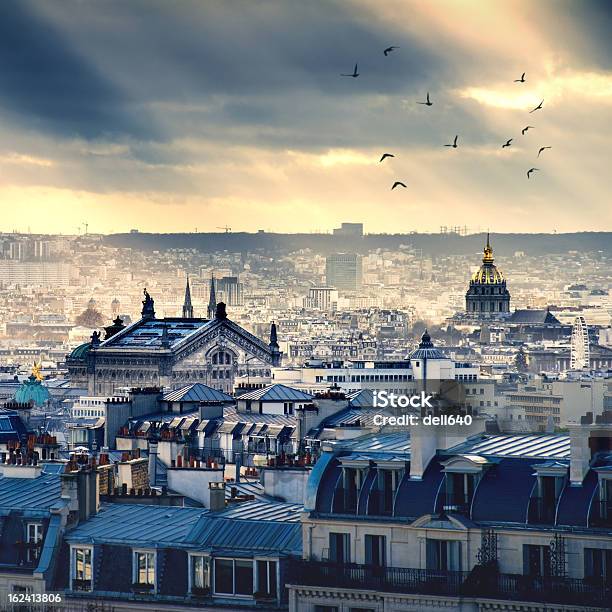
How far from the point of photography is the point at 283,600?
45.4m

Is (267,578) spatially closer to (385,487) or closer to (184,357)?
(385,487)

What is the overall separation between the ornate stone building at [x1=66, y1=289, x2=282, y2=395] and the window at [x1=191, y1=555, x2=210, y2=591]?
11065 cm

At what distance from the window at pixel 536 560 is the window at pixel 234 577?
4206 mm

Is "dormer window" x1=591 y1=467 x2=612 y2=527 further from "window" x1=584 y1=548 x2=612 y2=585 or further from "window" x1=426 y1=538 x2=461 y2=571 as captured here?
"window" x1=426 y1=538 x2=461 y2=571

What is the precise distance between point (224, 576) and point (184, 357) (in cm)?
11689

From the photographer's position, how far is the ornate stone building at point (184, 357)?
529ft

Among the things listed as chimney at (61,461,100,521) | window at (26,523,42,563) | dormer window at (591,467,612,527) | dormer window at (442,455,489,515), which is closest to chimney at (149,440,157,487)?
chimney at (61,461,100,521)

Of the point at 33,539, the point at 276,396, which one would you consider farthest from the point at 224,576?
the point at 276,396

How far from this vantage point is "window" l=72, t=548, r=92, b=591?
156 ft

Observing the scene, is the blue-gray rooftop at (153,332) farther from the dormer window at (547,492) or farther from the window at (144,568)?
the dormer window at (547,492)

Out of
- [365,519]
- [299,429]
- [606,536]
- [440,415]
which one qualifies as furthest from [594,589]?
[299,429]

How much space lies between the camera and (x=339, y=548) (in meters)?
45.7

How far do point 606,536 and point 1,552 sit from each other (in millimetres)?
10363

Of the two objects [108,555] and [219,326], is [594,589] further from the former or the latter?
[219,326]
